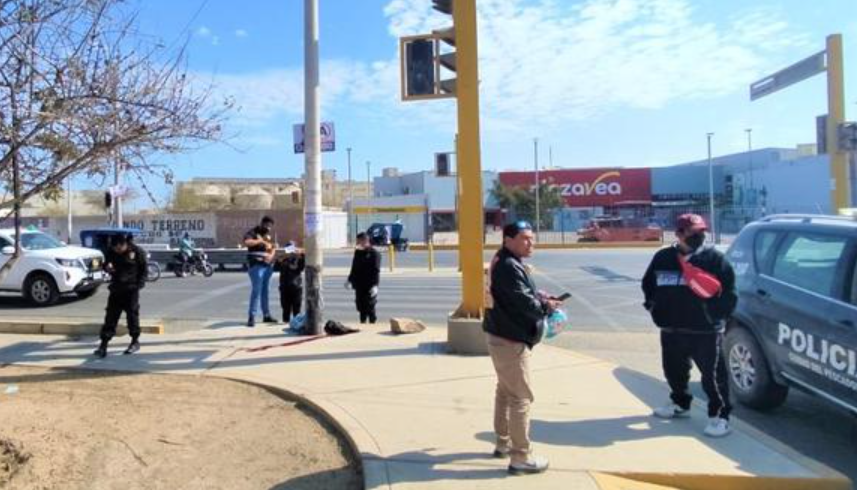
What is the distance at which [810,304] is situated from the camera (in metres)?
5.84

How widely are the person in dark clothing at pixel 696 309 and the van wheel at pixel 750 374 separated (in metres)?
0.92

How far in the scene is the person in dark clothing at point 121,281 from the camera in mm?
8758

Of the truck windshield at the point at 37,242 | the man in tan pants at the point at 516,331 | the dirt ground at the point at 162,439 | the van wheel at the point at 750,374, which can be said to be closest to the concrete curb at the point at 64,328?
the dirt ground at the point at 162,439

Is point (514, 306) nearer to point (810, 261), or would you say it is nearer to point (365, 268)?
point (810, 261)

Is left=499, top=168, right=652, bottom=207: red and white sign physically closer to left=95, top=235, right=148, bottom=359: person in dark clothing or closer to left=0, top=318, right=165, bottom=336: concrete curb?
left=0, top=318, right=165, bottom=336: concrete curb

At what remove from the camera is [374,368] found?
25.7 feet

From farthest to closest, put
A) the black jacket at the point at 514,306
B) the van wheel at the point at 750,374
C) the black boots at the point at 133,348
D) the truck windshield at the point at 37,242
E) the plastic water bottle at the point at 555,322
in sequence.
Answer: the truck windshield at the point at 37,242 → the black boots at the point at 133,348 → the van wheel at the point at 750,374 → the plastic water bottle at the point at 555,322 → the black jacket at the point at 514,306

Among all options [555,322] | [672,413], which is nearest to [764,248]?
[672,413]

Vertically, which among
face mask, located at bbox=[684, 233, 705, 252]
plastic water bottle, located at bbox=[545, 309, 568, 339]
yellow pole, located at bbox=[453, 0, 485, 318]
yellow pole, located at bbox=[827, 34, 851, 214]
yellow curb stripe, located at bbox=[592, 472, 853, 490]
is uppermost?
yellow pole, located at bbox=[827, 34, 851, 214]

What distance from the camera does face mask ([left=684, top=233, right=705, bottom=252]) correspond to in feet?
18.5

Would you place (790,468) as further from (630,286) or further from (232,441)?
(630,286)

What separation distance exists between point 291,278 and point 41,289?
809cm

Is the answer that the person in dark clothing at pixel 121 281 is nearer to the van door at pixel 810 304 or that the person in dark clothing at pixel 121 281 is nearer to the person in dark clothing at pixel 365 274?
the person in dark clothing at pixel 365 274

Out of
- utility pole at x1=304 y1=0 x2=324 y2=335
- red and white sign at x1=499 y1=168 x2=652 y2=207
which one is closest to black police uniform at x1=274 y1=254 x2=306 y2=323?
utility pole at x1=304 y1=0 x2=324 y2=335
